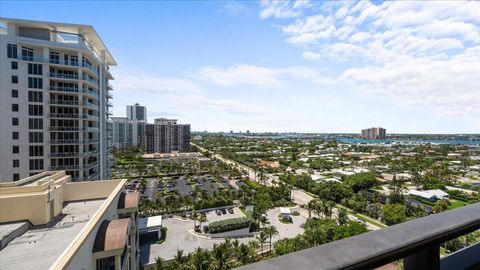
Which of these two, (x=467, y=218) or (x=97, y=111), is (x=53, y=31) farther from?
(x=467, y=218)

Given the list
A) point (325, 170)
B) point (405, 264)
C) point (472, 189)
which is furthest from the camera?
point (325, 170)

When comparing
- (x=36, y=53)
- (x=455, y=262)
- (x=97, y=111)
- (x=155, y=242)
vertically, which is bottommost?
(x=155, y=242)

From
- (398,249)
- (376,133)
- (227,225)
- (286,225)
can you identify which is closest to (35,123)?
(227,225)

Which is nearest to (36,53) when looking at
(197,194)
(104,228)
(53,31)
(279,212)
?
(53,31)

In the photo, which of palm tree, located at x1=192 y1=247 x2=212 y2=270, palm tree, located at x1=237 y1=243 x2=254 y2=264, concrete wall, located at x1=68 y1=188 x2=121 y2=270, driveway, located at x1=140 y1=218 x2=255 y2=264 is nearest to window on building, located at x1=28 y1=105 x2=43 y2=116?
driveway, located at x1=140 y1=218 x2=255 y2=264

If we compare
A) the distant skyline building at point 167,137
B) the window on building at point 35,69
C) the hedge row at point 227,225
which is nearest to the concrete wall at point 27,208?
the window on building at point 35,69

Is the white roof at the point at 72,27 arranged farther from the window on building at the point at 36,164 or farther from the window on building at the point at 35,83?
the window on building at the point at 36,164

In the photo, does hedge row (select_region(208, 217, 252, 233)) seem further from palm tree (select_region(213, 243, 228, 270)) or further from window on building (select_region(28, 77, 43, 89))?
window on building (select_region(28, 77, 43, 89))

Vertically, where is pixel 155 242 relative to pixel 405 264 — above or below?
below
